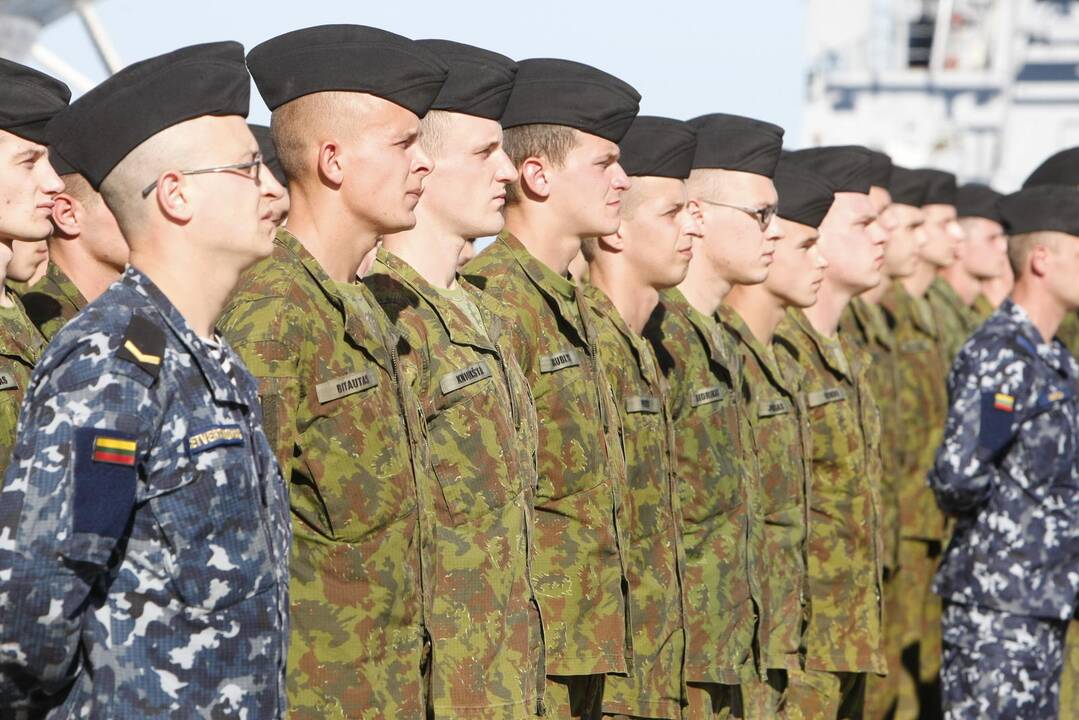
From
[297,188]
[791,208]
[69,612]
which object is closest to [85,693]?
[69,612]

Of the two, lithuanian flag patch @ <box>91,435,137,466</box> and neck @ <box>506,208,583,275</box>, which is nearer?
lithuanian flag patch @ <box>91,435,137,466</box>

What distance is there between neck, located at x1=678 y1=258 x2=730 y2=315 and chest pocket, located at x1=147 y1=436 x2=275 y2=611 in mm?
3230

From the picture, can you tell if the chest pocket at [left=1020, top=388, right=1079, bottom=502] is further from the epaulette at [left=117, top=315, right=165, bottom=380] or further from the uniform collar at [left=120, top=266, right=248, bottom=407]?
the epaulette at [left=117, top=315, right=165, bottom=380]

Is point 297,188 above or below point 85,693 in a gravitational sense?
above

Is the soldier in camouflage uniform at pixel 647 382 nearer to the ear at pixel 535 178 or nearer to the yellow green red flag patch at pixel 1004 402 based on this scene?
the ear at pixel 535 178

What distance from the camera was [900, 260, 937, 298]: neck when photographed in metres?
9.79

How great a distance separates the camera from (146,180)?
2.93m

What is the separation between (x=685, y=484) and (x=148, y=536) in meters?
2.90

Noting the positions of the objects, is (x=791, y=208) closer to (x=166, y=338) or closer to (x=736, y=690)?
(x=736, y=690)

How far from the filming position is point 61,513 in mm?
2600

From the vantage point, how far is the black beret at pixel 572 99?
494 centimetres

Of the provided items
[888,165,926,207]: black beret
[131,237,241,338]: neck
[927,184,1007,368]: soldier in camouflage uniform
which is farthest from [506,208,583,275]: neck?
[927,184,1007,368]: soldier in camouflage uniform

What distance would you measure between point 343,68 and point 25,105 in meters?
1.13

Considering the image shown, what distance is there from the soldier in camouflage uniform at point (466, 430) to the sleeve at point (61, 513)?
1174 mm
